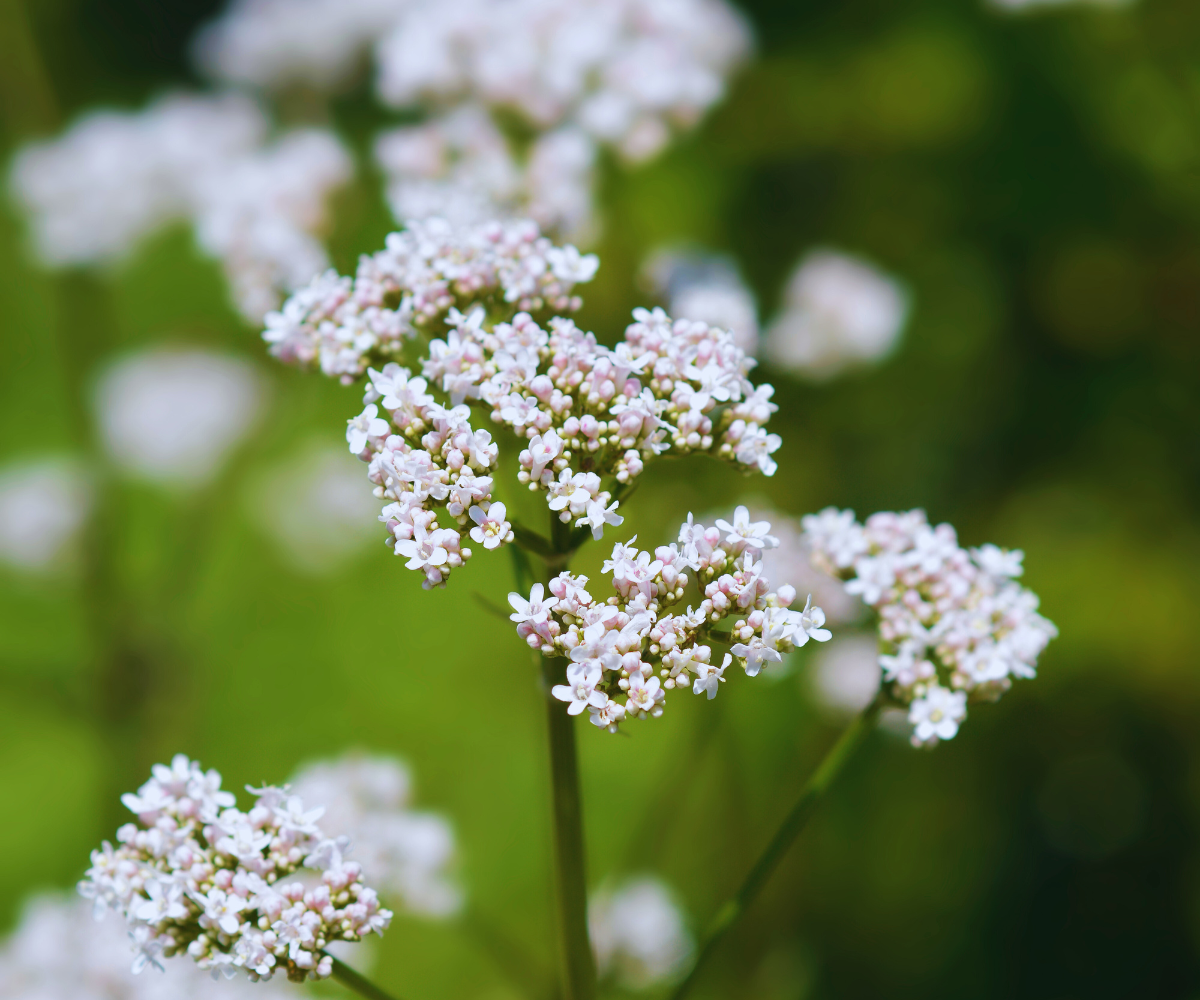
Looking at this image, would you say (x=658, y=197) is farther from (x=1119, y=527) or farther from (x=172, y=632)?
(x=172, y=632)

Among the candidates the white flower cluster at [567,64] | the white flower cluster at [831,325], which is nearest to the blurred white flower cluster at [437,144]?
the white flower cluster at [567,64]

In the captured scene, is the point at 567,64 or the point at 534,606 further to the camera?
the point at 567,64

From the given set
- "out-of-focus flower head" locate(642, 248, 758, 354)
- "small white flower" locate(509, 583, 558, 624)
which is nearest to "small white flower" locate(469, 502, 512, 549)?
"small white flower" locate(509, 583, 558, 624)

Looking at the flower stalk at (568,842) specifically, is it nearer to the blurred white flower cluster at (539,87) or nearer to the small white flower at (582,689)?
the small white flower at (582,689)

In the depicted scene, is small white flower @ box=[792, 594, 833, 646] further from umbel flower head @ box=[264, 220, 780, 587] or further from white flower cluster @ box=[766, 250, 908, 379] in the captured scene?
white flower cluster @ box=[766, 250, 908, 379]

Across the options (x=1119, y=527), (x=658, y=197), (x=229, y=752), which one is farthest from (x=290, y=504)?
A: (x=1119, y=527)

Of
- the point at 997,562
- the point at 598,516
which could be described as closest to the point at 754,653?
the point at 598,516

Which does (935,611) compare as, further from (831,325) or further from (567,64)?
(831,325)
